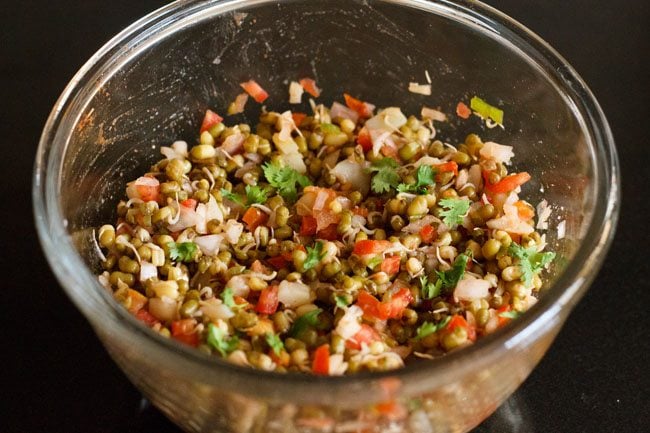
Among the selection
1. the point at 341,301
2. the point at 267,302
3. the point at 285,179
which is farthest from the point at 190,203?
the point at 341,301

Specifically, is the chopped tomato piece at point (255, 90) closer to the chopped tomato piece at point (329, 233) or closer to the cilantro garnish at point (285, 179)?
the cilantro garnish at point (285, 179)

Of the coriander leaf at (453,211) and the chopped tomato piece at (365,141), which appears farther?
the chopped tomato piece at (365,141)

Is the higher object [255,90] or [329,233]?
[255,90]

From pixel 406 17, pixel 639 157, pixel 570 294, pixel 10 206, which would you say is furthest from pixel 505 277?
pixel 10 206

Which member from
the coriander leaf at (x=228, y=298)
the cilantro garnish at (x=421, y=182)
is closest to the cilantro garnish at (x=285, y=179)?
the cilantro garnish at (x=421, y=182)

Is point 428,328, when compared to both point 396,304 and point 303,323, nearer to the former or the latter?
point 396,304

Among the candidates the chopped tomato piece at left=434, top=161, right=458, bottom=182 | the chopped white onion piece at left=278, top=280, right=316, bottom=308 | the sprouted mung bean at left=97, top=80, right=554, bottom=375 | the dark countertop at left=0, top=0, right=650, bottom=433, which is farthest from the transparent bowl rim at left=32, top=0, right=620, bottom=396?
the dark countertop at left=0, top=0, right=650, bottom=433

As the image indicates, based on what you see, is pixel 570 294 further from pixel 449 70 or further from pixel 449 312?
pixel 449 70
